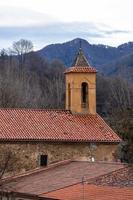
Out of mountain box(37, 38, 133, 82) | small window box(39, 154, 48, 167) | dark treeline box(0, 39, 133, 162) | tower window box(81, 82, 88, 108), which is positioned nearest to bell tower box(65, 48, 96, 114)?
tower window box(81, 82, 88, 108)

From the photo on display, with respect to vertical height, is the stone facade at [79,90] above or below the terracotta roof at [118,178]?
above

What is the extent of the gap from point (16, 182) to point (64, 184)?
3.34 m

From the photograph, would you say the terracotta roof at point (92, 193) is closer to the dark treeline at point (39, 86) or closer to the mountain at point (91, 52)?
the dark treeline at point (39, 86)

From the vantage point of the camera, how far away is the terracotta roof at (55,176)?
83.6 feet

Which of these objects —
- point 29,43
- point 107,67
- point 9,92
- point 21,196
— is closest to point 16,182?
point 21,196

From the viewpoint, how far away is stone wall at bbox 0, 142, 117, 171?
2958cm

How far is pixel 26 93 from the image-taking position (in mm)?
72125

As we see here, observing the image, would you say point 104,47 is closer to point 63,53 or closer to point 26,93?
point 63,53

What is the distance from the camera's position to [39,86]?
91250 millimetres

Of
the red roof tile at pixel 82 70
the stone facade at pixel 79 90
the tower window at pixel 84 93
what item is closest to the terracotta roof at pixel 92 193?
the stone facade at pixel 79 90

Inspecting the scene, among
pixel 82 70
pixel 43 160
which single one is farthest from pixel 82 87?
pixel 43 160

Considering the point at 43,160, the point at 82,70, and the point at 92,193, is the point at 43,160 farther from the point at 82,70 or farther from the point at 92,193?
the point at 92,193

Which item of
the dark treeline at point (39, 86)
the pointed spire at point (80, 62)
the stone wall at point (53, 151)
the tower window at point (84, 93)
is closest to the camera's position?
the stone wall at point (53, 151)

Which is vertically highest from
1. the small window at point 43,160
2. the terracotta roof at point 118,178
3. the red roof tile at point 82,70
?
the red roof tile at point 82,70
